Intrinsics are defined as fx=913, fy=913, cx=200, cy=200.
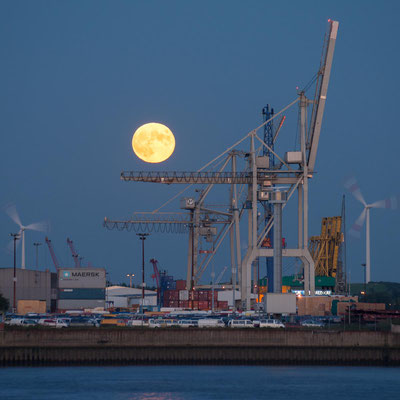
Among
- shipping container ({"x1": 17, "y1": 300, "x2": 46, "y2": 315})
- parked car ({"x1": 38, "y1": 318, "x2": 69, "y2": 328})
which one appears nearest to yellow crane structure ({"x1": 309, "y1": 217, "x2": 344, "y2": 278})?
shipping container ({"x1": 17, "y1": 300, "x2": 46, "y2": 315})

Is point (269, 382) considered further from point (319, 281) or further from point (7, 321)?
point (319, 281)

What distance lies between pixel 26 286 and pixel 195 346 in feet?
211

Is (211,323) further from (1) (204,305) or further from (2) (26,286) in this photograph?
(2) (26,286)

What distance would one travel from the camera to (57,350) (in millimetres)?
76062

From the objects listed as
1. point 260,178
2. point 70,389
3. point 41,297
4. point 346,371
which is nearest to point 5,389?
point 70,389

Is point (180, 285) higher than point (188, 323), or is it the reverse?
point (180, 285)

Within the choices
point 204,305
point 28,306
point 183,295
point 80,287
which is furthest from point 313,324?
point 80,287

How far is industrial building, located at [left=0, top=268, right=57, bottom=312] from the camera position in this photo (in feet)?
444

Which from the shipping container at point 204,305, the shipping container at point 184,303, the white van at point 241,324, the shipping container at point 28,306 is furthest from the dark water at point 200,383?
the shipping container at point 184,303

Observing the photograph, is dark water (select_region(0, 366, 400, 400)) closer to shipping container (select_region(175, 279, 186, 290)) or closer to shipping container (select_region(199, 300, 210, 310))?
shipping container (select_region(199, 300, 210, 310))

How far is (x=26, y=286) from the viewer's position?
136000mm

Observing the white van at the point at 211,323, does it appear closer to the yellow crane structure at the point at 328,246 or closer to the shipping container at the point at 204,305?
the shipping container at the point at 204,305

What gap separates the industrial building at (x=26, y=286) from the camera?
13538 cm

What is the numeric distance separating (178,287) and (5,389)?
86416 mm
